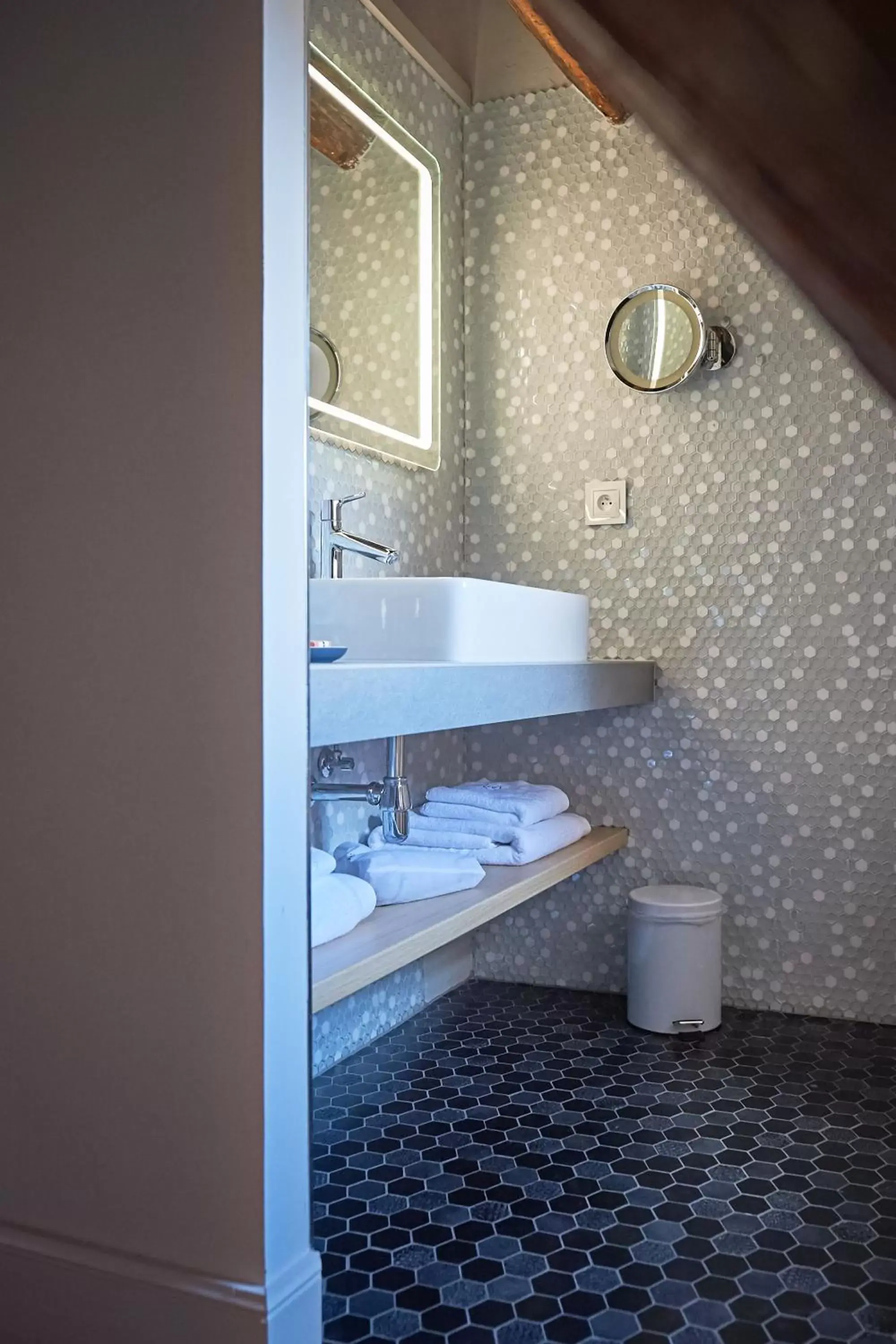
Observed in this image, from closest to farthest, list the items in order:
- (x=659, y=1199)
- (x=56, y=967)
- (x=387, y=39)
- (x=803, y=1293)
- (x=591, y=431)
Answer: (x=56, y=967) → (x=803, y=1293) → (x=659, y=1199) → (x=387, y=39) → (x=591, y=431)

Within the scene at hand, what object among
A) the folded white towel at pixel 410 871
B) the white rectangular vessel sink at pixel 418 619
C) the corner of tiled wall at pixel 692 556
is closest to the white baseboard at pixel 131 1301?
the folded white towel at pixel 410 871

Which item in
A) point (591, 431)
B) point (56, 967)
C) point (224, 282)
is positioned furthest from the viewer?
point (591, 431)

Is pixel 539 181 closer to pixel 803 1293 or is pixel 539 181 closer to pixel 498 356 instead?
pixel 498 356

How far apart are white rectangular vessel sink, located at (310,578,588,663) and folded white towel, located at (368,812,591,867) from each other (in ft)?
1.53

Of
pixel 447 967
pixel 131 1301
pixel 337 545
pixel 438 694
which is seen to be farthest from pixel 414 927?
pixel 447 967

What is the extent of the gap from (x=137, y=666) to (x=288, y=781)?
0.79ft

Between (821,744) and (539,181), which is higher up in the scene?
(539,181)

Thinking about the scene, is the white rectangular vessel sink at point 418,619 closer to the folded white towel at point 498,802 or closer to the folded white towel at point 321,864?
the folded white towel at point 321,864

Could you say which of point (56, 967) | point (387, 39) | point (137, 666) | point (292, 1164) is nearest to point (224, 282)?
point (137, 666)

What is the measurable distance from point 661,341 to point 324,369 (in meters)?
0.93

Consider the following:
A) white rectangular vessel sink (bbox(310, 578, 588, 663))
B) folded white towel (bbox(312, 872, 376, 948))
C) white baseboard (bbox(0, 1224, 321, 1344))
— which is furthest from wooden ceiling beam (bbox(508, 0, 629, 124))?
white baseboard (bbox(0, 1224, 321, 1344))

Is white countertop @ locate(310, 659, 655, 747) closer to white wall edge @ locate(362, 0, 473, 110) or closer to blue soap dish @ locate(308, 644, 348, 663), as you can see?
blue soap dish @ locate(308, 644, 348, 663)

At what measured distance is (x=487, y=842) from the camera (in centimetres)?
252

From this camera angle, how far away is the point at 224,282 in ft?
4.56
